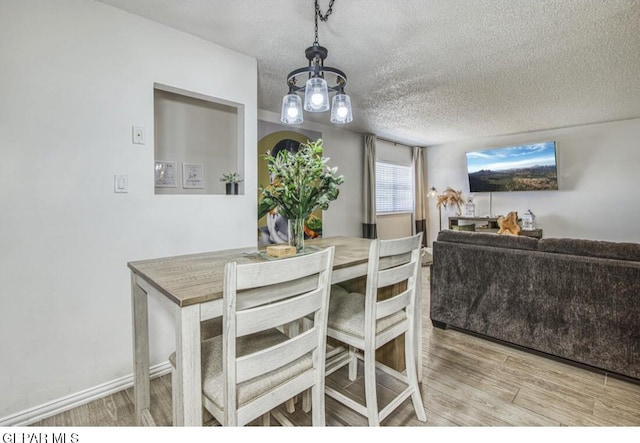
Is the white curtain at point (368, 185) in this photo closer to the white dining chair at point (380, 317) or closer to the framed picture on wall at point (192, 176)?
the framed picture on wall at point (192, 176)

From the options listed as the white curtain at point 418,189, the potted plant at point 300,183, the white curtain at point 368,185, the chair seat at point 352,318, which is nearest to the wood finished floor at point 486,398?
the chair seat at point 352,318

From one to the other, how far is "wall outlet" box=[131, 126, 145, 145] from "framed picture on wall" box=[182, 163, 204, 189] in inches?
29.2

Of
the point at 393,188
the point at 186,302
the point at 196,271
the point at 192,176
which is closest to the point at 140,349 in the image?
the point at 196,271

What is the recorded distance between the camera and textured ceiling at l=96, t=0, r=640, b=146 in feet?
6.36

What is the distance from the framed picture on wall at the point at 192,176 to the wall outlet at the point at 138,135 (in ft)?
2.43

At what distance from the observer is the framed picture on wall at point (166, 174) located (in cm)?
261

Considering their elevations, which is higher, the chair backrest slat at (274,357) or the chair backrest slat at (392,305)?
the chair backrest slat at (392,305)

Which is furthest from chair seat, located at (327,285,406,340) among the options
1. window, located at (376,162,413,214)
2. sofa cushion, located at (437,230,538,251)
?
window, located at (376,162,413,214)

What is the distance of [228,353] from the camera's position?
3.26 ft

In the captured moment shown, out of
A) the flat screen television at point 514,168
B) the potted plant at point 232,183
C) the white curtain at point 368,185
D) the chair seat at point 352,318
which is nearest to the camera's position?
the chair seat at point 352,318

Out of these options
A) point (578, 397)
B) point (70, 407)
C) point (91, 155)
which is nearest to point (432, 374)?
point (578, 397)

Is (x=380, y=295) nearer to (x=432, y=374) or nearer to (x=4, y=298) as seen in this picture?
A: (x=432, y=374)

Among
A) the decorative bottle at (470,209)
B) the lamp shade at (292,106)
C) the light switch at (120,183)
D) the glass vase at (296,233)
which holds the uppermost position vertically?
the lamp shade at (292,106)

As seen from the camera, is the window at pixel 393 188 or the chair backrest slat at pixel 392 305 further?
the window at pixel 393 188
